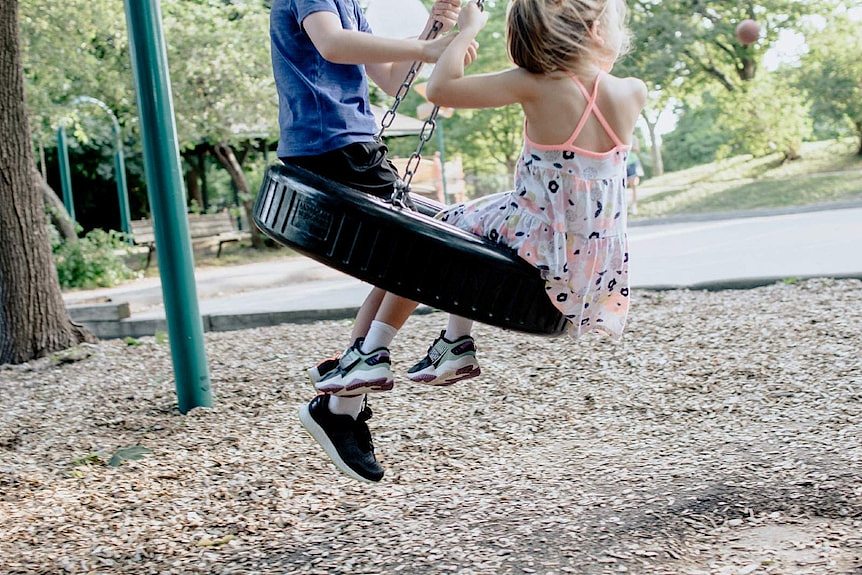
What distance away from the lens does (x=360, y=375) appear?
2770 mm

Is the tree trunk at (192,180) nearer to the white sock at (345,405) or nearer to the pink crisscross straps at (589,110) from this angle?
the white sock at (345,405)

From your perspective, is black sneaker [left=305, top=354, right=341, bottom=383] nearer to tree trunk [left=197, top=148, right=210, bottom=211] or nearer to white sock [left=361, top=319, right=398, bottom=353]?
white sock [left=361, top=319, right=398, bottom=353]

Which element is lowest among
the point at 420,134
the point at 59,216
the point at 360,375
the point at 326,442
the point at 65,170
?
the point at 326,442

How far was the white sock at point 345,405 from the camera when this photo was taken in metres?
2.98

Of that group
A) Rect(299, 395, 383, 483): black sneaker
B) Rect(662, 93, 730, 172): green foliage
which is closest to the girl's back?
Rect(299, 395, 383, 483): black sneaker

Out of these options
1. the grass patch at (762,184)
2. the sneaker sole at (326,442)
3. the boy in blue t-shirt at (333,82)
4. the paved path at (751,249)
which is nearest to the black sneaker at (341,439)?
the sneaker sole at (326,442)

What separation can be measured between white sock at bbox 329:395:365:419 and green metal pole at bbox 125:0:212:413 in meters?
2.35

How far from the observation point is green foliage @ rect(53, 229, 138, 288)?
14000mm

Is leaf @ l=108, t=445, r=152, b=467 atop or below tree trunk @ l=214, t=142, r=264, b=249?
below

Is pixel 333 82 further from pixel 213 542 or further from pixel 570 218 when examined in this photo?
pixel 213 542

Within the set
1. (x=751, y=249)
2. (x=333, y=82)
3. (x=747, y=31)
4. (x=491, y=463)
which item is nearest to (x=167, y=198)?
(x=491, y=463)

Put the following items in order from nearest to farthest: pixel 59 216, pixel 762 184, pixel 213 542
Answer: pixel 213 542, pixel 59 216, pixel 762 184

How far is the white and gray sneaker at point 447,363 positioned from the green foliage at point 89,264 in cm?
1192

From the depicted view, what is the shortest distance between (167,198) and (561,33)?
3.01 m
